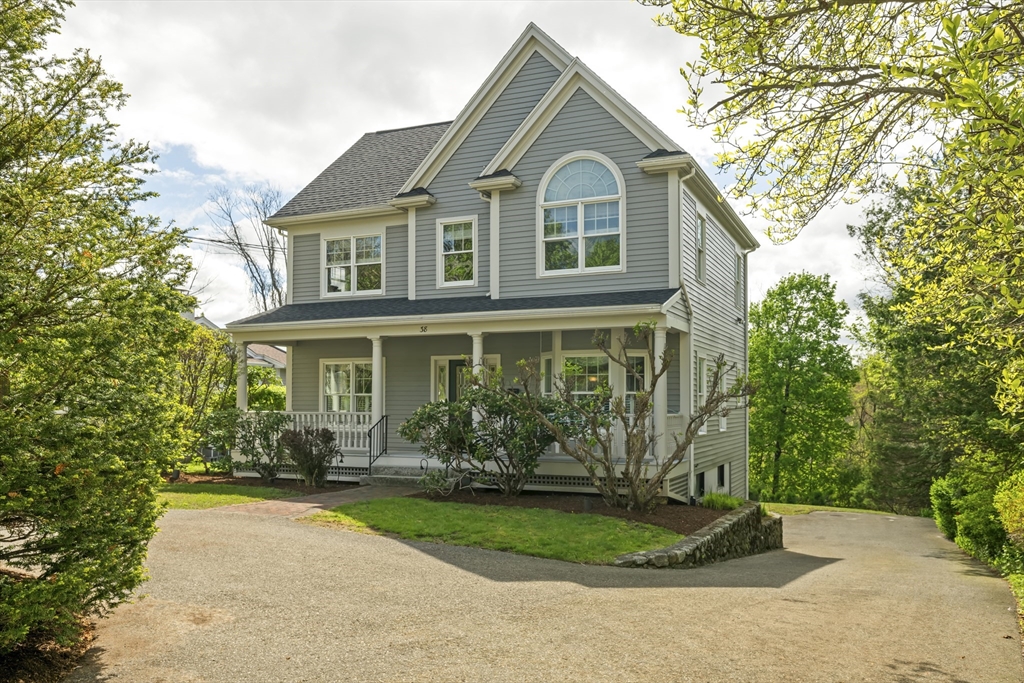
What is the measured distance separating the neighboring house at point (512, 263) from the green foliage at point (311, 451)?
2.97ft

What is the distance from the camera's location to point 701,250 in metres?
18.2

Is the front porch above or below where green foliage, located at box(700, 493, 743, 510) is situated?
above

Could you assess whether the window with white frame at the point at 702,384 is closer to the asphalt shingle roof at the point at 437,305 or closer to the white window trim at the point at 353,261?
the asphalt shingle roof at the point at 437,305

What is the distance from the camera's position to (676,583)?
9.48 m

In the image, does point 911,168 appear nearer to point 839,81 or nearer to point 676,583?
point 839,81

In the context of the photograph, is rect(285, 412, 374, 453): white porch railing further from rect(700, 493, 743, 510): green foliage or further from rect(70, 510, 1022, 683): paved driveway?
rect(700, 493, 743, 510): green foliage

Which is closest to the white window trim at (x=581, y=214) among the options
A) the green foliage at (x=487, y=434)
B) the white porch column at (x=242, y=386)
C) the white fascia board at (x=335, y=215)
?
the green foliage at (x=487, y=434)

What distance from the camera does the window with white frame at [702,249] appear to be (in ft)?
58.6

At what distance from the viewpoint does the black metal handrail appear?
17328 mm

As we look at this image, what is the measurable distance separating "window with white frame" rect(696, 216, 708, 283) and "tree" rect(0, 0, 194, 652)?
1330cm

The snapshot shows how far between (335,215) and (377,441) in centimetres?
618

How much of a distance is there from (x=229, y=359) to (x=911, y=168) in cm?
2115

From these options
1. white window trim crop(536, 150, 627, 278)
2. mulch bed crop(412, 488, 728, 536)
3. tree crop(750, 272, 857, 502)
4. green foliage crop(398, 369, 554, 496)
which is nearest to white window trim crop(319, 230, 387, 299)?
white window trim crop(536, 150, 627, 278)

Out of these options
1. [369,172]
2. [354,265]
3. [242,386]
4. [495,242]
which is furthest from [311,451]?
[369,172]
